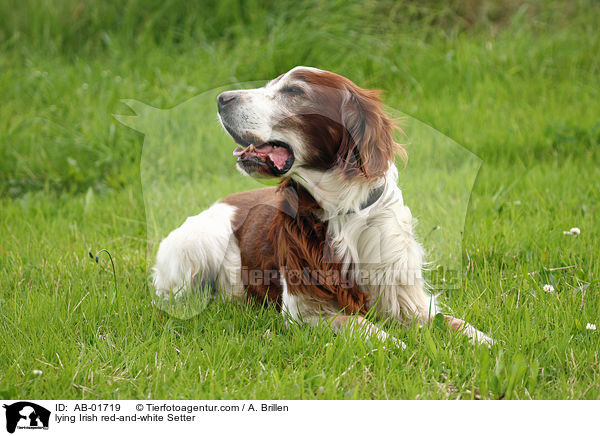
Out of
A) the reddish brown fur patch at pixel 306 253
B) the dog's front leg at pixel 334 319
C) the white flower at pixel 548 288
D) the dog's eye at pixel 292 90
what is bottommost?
the dog's front leg at pixel 334 319

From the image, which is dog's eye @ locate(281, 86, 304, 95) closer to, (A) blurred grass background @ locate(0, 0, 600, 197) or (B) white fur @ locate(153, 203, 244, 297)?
(B) white fur @ locate(153, 203, 244, 297)

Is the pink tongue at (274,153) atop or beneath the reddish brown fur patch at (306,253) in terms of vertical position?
atop

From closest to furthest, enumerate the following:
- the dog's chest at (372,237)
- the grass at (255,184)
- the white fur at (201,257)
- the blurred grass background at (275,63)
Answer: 1. the grass at (255,184)
2. the dog's chest at (372,237)
3. the white fur at (201,257)
4. the blurred grass background at (275,63)

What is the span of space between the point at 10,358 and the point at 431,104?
12.9 ft

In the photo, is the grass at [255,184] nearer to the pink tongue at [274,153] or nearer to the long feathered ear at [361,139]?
the long feathered ear at [361,139]

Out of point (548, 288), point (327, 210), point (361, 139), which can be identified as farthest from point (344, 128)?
point (548, 288)

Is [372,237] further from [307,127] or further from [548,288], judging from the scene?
[548,288]

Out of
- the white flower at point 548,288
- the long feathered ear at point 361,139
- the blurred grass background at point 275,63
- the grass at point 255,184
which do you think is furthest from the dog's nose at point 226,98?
the white flower at point 548,288

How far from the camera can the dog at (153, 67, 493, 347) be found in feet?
9.54

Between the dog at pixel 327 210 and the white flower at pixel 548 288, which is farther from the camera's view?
the white flower at pixel 548 288

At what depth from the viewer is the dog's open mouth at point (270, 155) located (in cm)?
288

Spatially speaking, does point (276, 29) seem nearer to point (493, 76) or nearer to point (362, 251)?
point (493, 76)
